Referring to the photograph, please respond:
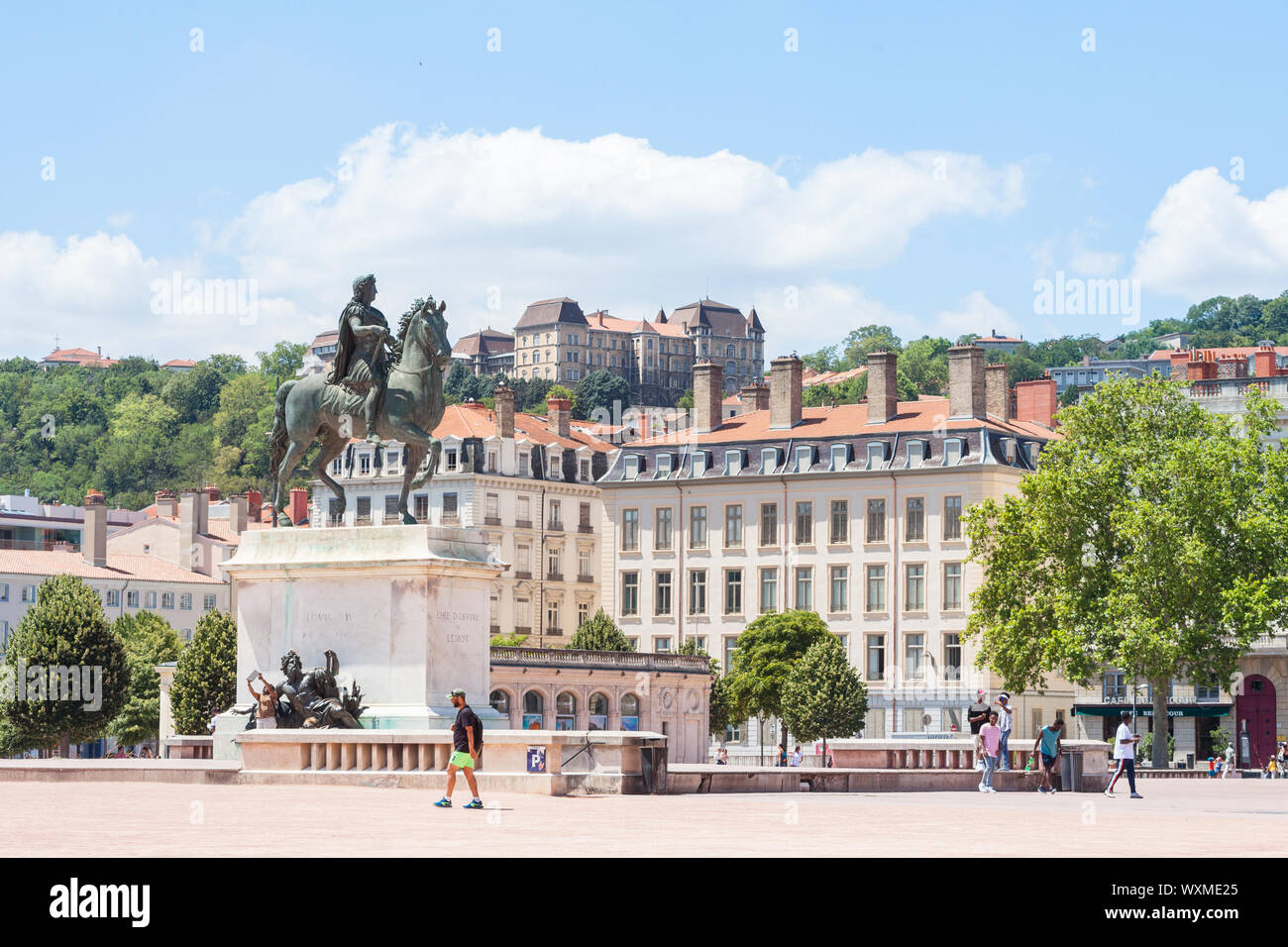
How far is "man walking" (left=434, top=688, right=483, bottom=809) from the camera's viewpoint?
23.0 metres

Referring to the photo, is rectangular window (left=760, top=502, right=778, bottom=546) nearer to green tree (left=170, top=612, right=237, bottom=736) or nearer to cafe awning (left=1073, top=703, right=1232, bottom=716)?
cafe awning (left=1073, top=703, right=1232, bottom=716)

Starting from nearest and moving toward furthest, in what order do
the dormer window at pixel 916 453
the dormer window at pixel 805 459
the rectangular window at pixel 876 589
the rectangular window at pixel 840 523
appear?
the dormer window at pixel 916 453 → the rectangular window at pixel 876 589 → the rectangular window at pixel 840 523 → the dormer window at pixel 805 459

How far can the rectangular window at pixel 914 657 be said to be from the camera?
92062mm

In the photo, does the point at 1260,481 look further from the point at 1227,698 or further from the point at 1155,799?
the point at 1155,799

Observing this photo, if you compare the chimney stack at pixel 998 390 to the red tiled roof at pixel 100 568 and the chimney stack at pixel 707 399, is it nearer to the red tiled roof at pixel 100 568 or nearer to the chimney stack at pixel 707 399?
the chimney stack at pixel 707 399

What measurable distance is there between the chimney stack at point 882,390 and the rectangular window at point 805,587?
726cm

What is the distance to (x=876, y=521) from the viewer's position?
310ft

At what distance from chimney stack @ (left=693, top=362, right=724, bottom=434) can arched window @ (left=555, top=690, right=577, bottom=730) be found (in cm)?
2018

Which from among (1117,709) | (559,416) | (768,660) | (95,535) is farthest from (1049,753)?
(95,535)

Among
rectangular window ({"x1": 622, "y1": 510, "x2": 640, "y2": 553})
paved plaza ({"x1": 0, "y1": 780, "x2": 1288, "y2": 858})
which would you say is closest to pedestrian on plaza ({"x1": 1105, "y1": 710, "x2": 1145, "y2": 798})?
paved plaza ({"x1": 0, "y1": 780, "x2": 1288, "y2": 858})

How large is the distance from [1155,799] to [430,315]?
14.1 m

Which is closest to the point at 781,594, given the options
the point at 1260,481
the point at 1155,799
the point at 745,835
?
the point at 1260,481

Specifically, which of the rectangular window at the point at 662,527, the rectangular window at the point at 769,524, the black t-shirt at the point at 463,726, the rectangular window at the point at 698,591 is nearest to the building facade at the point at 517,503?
the rectangular window at the point at 662,527

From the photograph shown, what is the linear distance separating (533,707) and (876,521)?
19.0m
